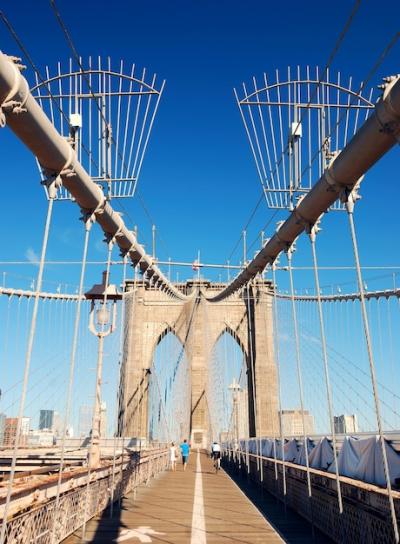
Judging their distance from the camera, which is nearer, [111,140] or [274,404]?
[111,140]

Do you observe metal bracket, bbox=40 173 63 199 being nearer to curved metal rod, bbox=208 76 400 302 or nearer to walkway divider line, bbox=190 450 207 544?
curved metal rod, bbox=208 76 400 302

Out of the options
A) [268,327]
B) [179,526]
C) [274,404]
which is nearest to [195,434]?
[274,404]

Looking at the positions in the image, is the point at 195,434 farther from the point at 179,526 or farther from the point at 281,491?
the point at 179,526

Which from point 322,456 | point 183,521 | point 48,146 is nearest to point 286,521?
point 322,456

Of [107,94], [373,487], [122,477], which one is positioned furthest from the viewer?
[122,477]

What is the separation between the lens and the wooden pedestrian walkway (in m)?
6.41

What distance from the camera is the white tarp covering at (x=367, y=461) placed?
514 centimetres

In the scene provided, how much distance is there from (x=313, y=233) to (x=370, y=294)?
72.0 feet

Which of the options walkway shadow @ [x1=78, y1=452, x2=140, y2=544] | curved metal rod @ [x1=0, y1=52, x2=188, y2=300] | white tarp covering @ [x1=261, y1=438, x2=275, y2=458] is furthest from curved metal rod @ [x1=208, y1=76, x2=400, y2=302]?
white tarp covering @ [x1=261, y1=438, x2=275, y2=458]

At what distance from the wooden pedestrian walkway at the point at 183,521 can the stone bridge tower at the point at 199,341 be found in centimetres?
2389

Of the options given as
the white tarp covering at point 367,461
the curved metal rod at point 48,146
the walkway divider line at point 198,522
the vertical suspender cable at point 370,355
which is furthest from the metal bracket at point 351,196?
the walkway divider line at point 198,522

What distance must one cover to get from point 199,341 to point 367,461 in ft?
118

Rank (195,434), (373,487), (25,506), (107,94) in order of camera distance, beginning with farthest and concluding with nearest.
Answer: (195,434), (107,94), (373,487), (25,506)

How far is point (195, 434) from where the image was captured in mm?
39312
